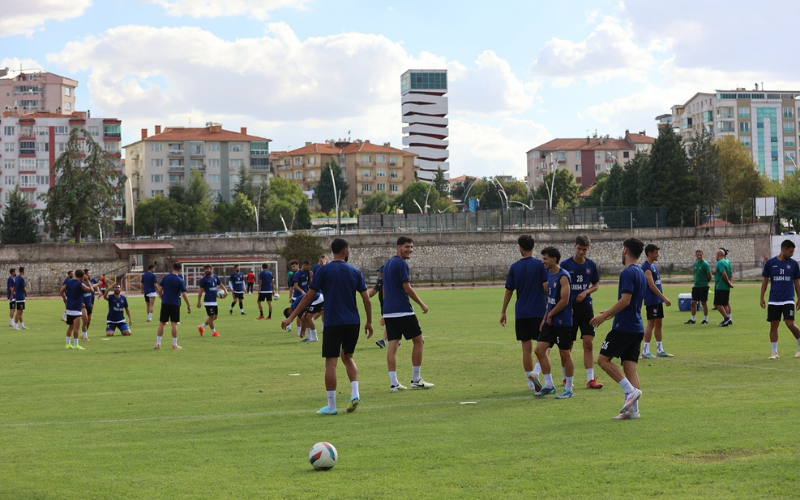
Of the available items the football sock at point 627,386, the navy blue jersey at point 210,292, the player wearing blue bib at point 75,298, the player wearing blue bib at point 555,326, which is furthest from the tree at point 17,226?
the football sock at point 627,386

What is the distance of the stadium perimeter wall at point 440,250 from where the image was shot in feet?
244

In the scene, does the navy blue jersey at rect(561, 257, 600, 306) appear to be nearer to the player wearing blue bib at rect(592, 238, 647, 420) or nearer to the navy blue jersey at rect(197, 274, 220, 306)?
the player wearing blue bib at rect(592, 238, 647, 420)

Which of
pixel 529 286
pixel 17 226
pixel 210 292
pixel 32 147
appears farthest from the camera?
pixel 32 147

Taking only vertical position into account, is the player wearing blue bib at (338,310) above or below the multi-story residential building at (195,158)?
below

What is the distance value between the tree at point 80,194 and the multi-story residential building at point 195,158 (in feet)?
162

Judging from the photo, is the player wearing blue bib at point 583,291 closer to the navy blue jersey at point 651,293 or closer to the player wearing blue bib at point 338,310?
the player wearing blue bib at point 338,310

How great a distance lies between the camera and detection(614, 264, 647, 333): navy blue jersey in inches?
422

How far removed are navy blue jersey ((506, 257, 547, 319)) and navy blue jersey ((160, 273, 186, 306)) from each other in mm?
11205

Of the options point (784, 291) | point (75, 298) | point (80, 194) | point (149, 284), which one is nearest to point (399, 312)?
point (784, 291)

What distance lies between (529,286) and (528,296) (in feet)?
0.52

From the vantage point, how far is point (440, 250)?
82375mm

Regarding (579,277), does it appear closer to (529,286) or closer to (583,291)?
(583,291)

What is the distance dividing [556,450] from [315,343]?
578 inches

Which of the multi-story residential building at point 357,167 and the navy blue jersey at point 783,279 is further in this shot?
the multi-story residential building at point 357,167
